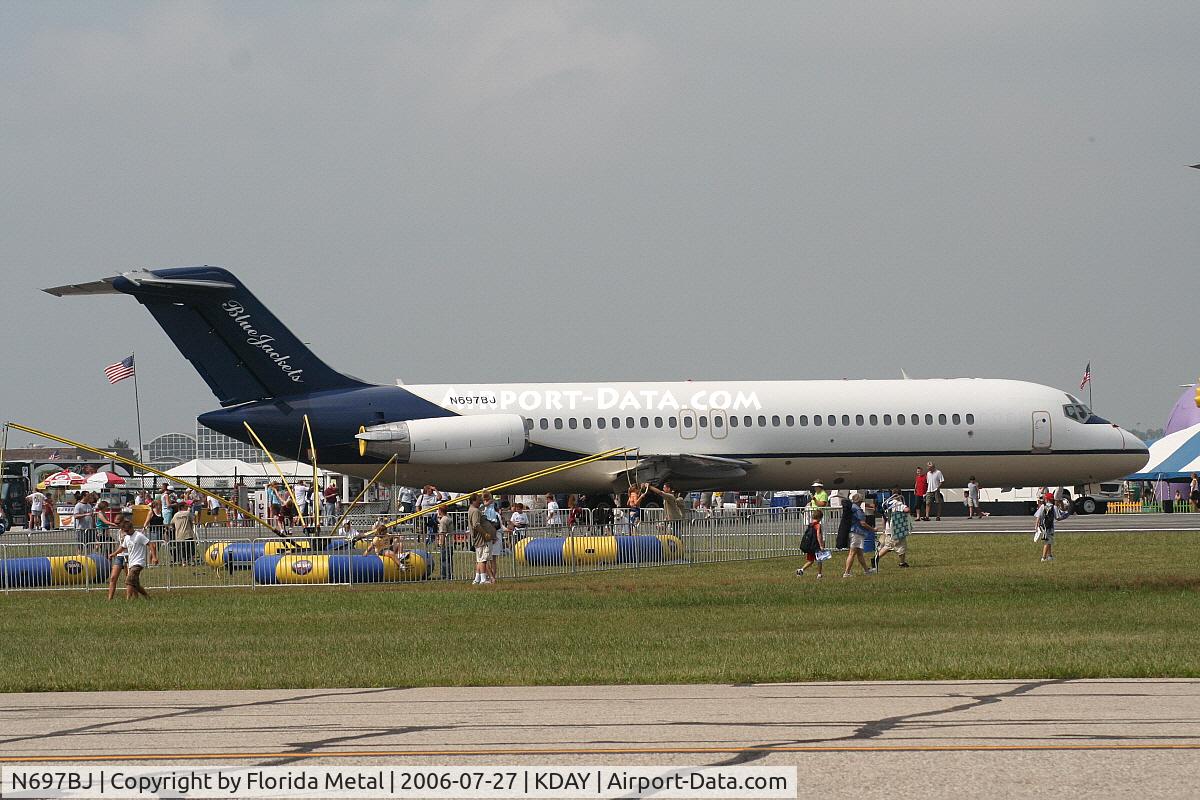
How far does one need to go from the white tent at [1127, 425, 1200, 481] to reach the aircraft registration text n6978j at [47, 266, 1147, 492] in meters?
8.07

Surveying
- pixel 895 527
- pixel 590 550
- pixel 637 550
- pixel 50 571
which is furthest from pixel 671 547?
pixel 50 571

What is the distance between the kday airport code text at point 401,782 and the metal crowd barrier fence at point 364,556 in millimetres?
16824

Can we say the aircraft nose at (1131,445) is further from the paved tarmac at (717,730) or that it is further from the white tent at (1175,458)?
the paved tarmac at (717,730)

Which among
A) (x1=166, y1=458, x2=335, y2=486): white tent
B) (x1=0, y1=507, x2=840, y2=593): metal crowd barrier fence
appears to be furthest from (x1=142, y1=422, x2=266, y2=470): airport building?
(x1=0, y1=507, x2=840, y2=593): metal crowd barrier fence

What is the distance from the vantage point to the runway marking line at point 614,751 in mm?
9461

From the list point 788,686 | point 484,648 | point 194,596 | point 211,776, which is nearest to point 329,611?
point 194,596

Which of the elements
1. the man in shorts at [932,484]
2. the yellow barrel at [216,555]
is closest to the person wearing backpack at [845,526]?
the yellow barrel at [216,555]

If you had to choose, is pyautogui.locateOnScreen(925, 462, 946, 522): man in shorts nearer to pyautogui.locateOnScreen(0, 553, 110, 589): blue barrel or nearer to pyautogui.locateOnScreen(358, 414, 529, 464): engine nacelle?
pyautogui.locateOnScreen(358, 414, 529, 464): engine nacelle

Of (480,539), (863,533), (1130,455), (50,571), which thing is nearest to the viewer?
(480,539)

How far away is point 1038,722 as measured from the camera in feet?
34.9

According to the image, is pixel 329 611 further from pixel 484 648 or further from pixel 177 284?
pixel 177 284

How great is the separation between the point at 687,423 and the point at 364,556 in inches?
705

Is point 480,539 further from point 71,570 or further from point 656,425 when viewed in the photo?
point 656,425

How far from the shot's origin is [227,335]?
125 ft
